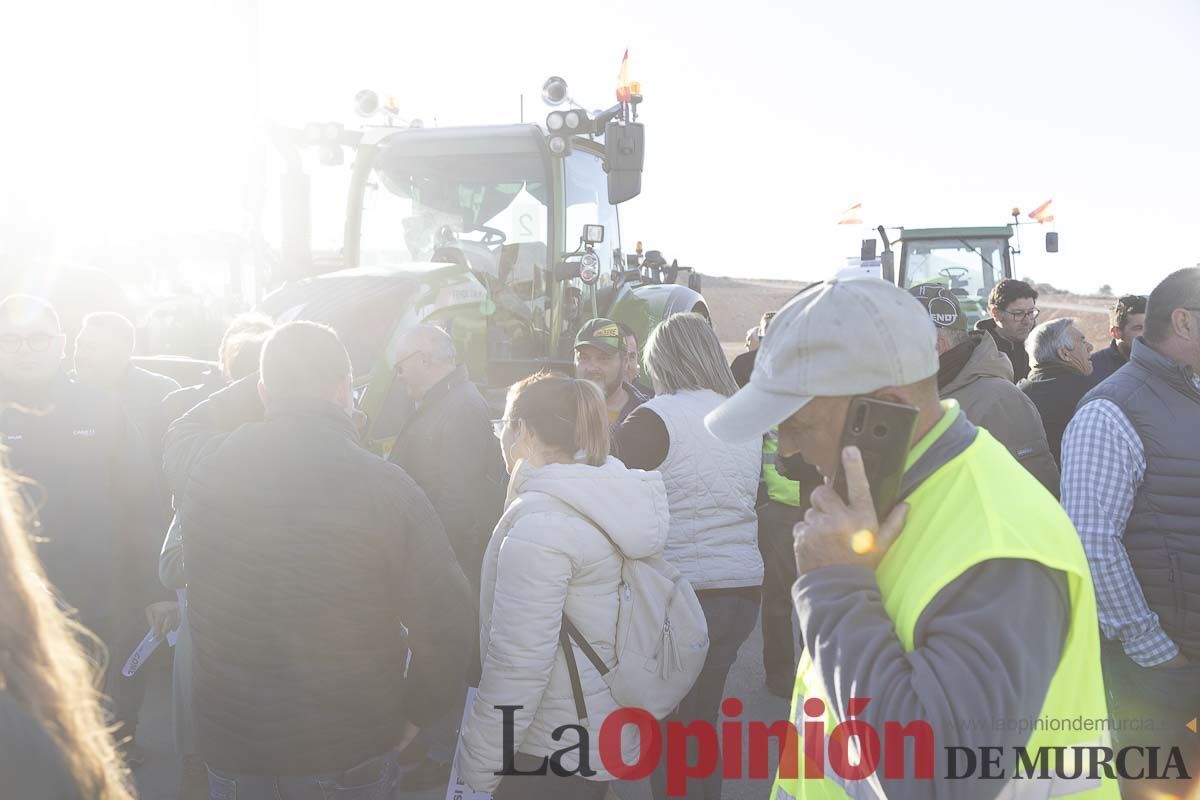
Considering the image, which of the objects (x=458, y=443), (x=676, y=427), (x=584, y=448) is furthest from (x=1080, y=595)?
(x=458, y=443)

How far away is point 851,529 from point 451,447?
2.84 metres

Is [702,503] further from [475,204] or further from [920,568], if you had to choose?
[475,204]

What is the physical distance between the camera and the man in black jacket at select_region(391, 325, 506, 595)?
→ 3.95m

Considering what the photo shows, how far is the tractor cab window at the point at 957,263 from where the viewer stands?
13.7m

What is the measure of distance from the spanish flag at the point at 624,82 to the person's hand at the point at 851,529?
5.61 meters

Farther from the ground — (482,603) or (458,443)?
(458,443)

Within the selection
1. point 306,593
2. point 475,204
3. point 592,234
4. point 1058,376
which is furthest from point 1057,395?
point 475,204

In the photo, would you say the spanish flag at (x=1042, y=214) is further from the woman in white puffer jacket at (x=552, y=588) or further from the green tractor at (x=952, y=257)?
the woman in white puffer jacket at (x=552, y=588)

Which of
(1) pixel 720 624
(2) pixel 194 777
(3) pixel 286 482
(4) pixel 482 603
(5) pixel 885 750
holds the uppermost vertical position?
(3) pixel 286 482

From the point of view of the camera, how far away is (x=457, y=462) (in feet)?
12.9

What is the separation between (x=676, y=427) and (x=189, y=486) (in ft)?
5.60

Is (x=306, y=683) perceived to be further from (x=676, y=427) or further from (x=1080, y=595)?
(x=1080, y=595)

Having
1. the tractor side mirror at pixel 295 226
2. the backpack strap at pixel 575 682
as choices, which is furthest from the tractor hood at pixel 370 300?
the backpack strap at pixel 575 682

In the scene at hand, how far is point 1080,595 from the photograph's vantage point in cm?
122
